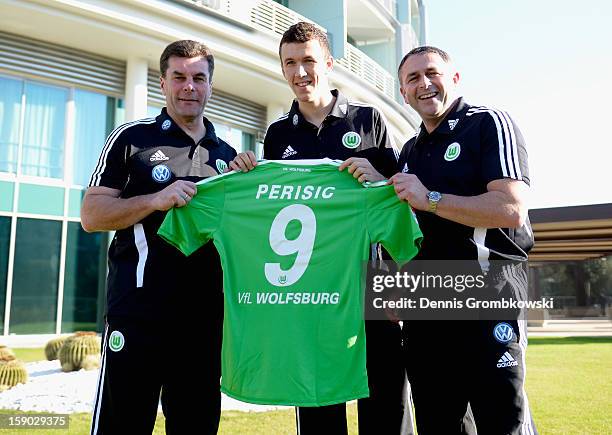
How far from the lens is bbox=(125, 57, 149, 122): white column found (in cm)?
1331

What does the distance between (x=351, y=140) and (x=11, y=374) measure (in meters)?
7.29

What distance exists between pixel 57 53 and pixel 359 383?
1286cm

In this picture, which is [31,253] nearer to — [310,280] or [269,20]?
[269,20]

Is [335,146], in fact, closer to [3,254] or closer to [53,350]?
[53,350]

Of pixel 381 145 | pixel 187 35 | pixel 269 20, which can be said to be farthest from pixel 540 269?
pixel 381 145

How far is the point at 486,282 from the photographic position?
9.45ft

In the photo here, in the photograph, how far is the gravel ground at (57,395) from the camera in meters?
6.78

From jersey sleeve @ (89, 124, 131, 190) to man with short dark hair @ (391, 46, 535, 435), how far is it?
5.54 feet

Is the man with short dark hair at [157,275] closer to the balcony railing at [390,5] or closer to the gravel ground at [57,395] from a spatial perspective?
the gravel ground at [57,395]

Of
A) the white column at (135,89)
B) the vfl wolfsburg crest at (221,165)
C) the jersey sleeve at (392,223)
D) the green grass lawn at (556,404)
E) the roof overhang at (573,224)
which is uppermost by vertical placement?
the white column at (135,89)

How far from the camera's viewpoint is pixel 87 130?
45.0 ft

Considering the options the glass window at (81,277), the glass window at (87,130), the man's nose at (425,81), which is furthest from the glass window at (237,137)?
the man's nose at (425,81)

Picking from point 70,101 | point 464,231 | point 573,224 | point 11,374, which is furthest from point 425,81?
point 573,224

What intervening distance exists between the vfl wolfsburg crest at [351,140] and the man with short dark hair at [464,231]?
1.32 ft
